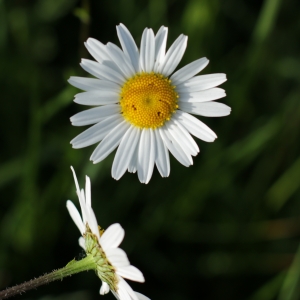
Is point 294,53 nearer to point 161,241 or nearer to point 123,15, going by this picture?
point 123,15

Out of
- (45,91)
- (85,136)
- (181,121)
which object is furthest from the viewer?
(45,91)

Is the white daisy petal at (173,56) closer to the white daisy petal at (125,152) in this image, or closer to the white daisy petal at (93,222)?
the white daisy petal at (125,152)

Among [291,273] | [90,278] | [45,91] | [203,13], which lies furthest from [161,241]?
[203,13]

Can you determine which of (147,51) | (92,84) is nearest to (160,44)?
(147,51)

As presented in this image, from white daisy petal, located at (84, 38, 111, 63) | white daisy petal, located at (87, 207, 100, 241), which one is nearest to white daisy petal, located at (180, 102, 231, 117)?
white daisy petal, located at (84, 38, 111, 63)

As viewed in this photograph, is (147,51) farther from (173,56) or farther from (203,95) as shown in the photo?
(203,95)

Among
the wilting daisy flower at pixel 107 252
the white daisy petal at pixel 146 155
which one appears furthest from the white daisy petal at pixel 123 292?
the white daisy petal at pixel 146 155

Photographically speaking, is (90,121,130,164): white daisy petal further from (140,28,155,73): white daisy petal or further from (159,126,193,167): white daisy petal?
(140,28,155,73): white daisy petal
